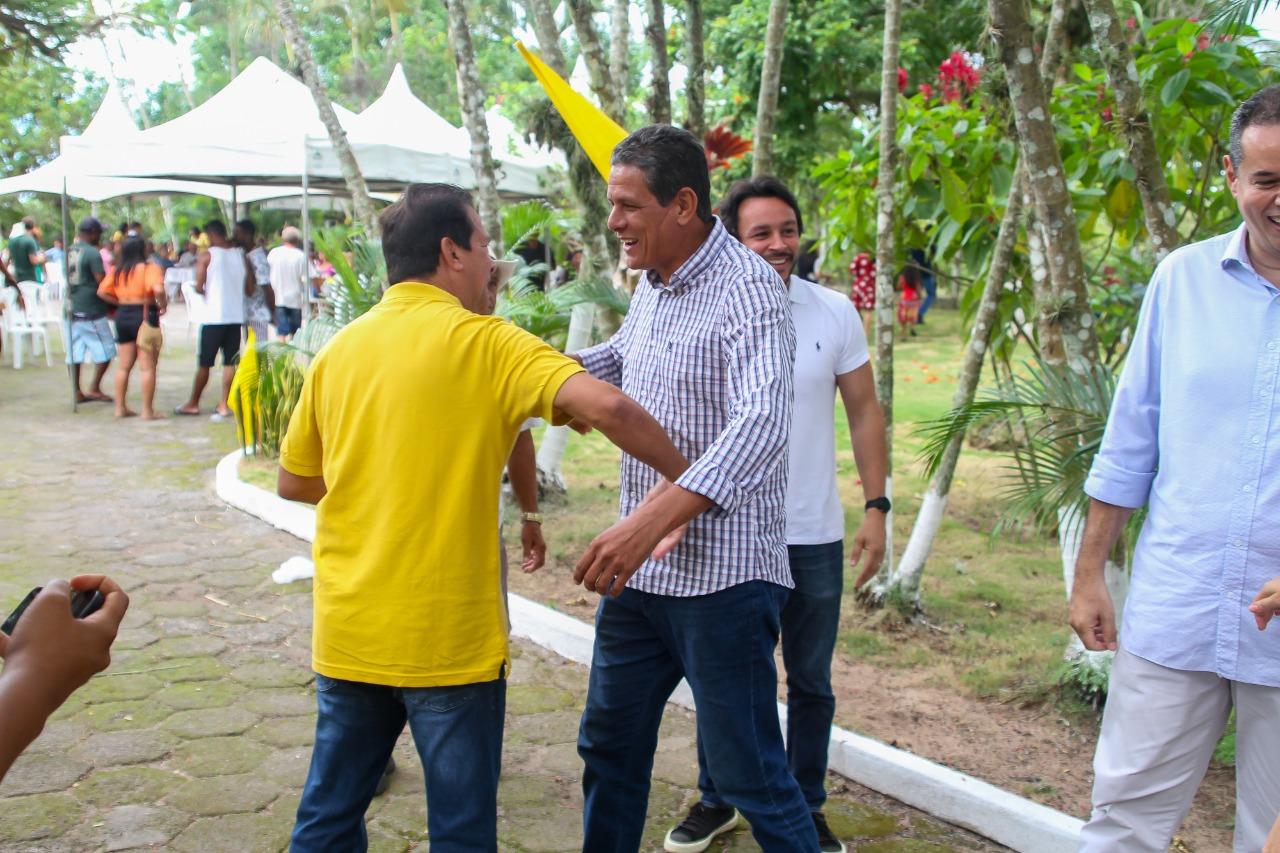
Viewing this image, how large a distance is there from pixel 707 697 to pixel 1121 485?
3.44 ft

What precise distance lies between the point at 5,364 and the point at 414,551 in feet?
52.4

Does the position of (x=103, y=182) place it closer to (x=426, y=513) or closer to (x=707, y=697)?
(x=426, y=513)

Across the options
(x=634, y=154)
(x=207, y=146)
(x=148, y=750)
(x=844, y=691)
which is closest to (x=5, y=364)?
(x=207, y=146)

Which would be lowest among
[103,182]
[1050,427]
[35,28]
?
[1050,427]

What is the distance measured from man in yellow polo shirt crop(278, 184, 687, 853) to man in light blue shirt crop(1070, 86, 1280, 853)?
41.3 inches

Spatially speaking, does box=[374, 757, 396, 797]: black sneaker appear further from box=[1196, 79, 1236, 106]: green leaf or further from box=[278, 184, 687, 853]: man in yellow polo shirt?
box=[1196, 79, 1236, 106]: green leaf

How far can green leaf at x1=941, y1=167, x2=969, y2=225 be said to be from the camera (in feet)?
18.0

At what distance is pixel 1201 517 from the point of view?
2.45 m

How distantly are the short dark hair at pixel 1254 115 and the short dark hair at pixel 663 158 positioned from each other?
44.8 inches

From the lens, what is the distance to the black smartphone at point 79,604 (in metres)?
1.65

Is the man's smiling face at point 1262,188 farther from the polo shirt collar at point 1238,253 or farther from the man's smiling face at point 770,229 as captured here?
the man's smiling face at point 770,229

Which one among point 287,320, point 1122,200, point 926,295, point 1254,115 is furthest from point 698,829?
point 926,295

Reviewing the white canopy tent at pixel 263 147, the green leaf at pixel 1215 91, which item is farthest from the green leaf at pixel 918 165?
the white canopy tent at pixel 263 147

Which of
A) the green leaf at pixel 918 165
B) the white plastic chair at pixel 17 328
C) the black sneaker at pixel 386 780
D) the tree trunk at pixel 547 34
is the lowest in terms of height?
the white plastic chair at pixel 17 328
